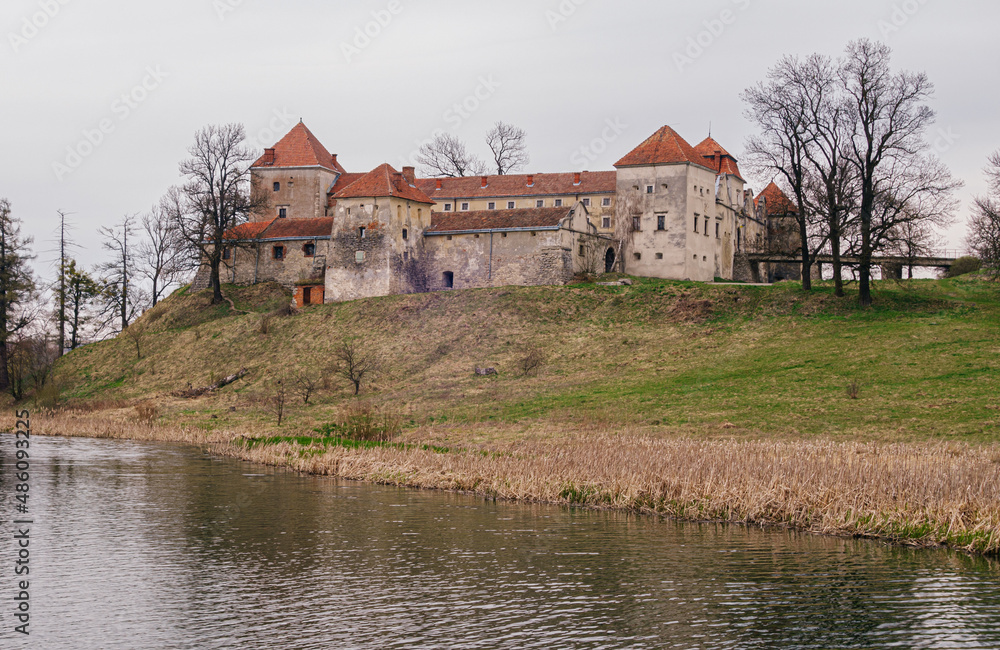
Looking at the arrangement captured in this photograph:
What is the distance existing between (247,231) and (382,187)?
12.5 metres

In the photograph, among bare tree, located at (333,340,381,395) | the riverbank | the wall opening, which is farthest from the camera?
the wall opening

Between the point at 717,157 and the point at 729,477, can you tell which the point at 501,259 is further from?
the point at 729,477

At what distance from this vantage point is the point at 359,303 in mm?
61500

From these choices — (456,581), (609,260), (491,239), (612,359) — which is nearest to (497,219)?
(491,239)

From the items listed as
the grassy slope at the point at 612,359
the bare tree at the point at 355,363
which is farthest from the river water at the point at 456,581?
the bare tree at the point at 355,363

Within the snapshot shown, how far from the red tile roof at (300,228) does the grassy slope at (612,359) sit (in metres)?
4.05

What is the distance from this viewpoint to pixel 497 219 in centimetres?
6456

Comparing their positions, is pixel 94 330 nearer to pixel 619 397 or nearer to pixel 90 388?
pixel 90 388

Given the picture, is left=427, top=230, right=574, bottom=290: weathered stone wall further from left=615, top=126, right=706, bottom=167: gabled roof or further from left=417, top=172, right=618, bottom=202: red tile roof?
left=417, top=172, right=618, bottom=202: red tile roof

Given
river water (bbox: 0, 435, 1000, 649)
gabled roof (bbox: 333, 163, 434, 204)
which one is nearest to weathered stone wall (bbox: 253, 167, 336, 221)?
gabled roof (bbox: 333, 163, 434, 204)

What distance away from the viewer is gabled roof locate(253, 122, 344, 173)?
73125mm

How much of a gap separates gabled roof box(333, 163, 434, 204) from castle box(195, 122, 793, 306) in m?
0.09

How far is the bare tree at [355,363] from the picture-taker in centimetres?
4884

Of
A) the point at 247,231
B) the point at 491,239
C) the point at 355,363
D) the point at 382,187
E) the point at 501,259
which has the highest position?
the point at 382,187
